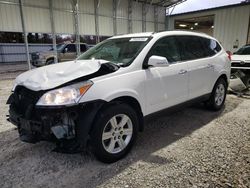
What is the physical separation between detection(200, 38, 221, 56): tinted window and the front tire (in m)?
2.57

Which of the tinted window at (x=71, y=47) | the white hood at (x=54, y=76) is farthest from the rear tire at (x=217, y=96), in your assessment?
the tinted window at (x=71, y=47)

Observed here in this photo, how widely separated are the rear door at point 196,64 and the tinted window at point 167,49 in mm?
164

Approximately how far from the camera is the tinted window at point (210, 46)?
15.1 ft

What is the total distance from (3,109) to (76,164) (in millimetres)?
3605

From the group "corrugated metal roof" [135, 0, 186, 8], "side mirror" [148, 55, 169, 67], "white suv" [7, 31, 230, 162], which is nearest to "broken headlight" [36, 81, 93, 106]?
"white suv" [7, 31, 230, 162]

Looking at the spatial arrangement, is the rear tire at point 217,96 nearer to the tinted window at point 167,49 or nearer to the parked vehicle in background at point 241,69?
the tinted window at point 167,49

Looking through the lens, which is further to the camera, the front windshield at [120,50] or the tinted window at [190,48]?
the tinted window at [190,48]

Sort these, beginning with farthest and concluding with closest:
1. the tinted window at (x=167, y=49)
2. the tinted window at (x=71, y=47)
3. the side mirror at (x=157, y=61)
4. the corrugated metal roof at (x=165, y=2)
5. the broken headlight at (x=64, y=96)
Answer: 1. the corrugated metal roof at (x=165, y=2)
2. the tinted window at (x=71, y=47)
3. the tinted window at (x=167, y=49)
4. the side mirror at (x=157, y=61)
5. the broken headlight at (x=64, y=96)

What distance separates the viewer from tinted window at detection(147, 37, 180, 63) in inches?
135

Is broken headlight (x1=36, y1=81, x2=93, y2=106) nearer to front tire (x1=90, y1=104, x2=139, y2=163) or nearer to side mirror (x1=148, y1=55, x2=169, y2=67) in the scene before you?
front tire (x1=90, y1=104, x2=139, y2=163)

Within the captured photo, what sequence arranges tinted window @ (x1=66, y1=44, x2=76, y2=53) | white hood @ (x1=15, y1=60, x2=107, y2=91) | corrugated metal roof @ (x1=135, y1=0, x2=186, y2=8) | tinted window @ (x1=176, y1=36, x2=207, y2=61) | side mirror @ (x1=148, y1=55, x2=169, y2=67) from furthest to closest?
1. corrugated metal roof @ (x1=135, y1=0, x2=186, y2=8)
2. tinted window @ (x1=66, y1=44, x2=76, y2=53)
3. tinted window @ (x1=176, y1=36, x2=207, y2=61)
4. side mirror @ (x1=148, y1=55, x2=169, y2=67)
5. white hood @ (x1=15, y1=60, x2=107, y2=91)

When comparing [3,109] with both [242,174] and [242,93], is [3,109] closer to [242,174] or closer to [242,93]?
[242,174]

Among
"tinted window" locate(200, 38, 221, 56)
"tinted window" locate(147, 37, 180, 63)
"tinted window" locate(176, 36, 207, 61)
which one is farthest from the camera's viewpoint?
"tinted window" locate(200, 38, 221, 56)

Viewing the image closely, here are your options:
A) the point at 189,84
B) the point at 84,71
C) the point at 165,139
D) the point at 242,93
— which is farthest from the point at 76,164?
the point at 242,93
